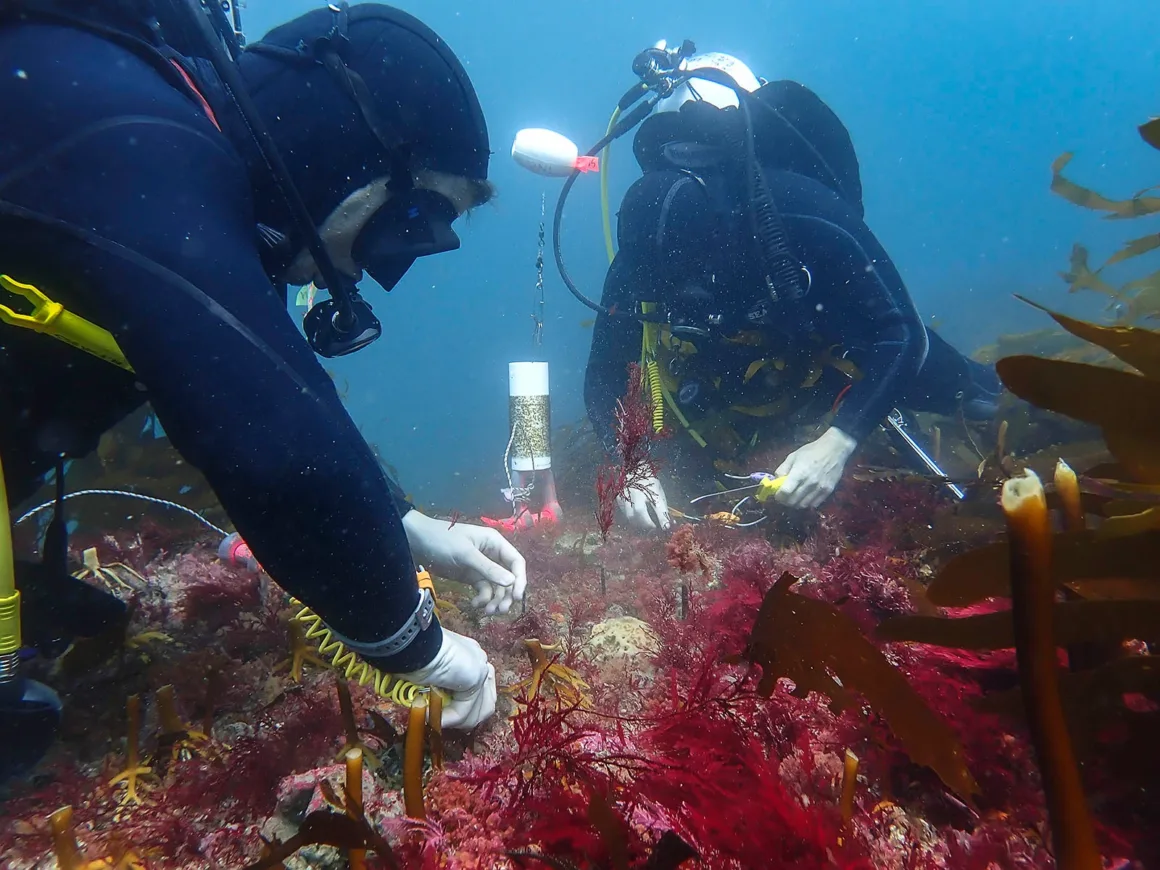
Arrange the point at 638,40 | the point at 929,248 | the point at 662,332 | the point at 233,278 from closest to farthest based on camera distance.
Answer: the point at 233,278
the point at 662,332
the point at 638,40
the point at 929,248

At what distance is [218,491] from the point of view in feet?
4.31

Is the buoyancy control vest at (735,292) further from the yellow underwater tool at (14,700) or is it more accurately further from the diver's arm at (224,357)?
the yellow underwater tool at (14,700)

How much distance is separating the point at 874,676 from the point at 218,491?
1669 mm

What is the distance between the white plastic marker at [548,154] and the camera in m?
6.59

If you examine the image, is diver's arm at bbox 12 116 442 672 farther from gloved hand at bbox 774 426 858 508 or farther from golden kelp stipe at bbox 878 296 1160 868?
gloved hand at bbox 774 426 858 508

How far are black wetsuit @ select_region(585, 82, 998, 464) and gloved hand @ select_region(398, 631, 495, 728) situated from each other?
346 centimetres

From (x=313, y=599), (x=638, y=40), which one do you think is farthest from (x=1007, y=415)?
(x=638, y=40)

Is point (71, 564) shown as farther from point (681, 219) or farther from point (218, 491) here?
point (681, 219)

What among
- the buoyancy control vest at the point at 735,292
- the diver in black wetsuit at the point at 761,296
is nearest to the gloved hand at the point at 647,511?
the diver in black wetsuit at the point at 761,296

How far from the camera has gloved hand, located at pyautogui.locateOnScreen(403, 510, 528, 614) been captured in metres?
2.66

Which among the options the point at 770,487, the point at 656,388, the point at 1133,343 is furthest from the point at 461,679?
the point at 656,388

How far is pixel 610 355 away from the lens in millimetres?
6375

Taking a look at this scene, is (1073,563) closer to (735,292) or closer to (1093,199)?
(735,292)

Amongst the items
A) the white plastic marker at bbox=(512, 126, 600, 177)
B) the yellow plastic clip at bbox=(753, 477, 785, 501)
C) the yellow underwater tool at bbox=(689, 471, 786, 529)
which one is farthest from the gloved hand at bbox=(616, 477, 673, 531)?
the white plastic marker at bbox=(512, 126, 600, 177)
